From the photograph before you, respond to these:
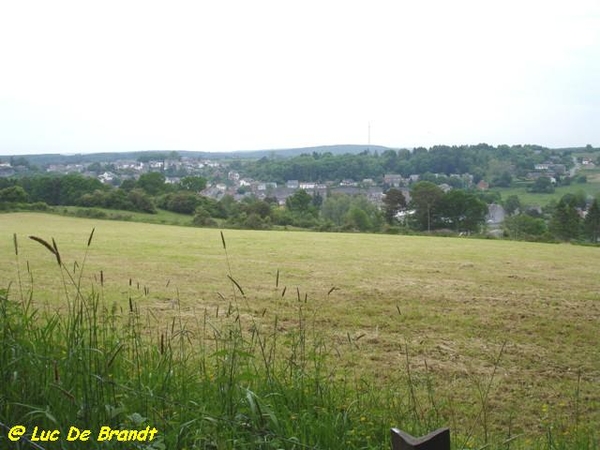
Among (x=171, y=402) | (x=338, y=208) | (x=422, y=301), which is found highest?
(x=171, y=402)

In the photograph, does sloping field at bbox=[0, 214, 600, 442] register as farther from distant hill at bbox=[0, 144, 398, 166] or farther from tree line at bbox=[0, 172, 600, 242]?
distant hill at bbox=[0, 144, 398, 166]

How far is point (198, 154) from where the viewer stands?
7950 centimetres

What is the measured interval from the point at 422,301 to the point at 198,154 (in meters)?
72.9

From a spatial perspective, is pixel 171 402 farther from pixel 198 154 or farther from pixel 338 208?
pixel 198 154

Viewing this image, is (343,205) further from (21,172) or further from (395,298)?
(395,298)

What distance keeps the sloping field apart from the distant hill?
40591mm

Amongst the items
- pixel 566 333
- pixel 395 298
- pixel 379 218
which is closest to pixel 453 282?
pixel 395 298

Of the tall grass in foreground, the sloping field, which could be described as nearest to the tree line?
the sloping field

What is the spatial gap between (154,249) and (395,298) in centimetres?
1101

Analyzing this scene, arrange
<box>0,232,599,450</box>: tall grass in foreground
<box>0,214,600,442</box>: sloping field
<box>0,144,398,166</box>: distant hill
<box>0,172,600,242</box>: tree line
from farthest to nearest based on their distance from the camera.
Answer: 1. <box>0,144,398,166</box>: distant hill
2. <box>0,172,600,242</box>: tree line
3. <box>0,214,600,442</box>: sloping field
4. <box>0,232,599,450</box>: tall grass in foreground

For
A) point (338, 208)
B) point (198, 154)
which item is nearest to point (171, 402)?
point (338, 208)

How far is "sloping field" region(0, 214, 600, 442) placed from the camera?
192 inches

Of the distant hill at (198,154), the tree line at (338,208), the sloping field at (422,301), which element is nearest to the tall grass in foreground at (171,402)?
the sloping field at (422,301)

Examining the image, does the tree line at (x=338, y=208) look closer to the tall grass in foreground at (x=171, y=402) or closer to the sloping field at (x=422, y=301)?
the sloping field at (x=422, y=301)
